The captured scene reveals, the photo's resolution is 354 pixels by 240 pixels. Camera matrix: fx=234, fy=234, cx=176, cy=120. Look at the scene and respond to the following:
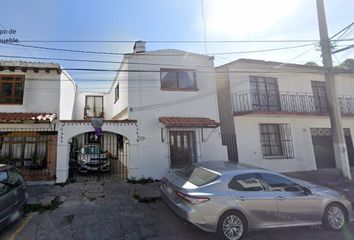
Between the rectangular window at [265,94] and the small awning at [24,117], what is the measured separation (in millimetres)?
10262

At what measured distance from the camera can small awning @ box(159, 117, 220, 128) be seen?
1059 cm

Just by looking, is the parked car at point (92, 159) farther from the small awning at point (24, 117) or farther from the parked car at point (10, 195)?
the parked car at point (10, 195)

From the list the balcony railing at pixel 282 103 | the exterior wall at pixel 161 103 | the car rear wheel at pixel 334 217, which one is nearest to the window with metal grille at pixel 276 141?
the balcony railing at pixel 282 103

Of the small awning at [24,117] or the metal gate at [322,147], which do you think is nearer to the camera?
the small awning at [24,117]

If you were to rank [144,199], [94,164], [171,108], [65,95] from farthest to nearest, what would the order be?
[65,95] → [94,164] → [171,108] → [144,199]

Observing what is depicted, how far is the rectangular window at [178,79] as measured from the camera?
1202 centimetres

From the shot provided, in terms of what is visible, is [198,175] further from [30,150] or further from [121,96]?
[121,96]

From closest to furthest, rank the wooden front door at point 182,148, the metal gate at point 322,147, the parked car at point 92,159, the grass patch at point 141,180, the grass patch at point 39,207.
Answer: the grass patch at point 39,207 < the grass patch at point 141,180 < the wooden front door at point 182,148 < the parked car at point 92,159 < the metal gate at point 322,147

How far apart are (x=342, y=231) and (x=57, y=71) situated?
39.3ft

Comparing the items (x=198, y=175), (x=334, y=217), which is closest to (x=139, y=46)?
(x=198, y=175)

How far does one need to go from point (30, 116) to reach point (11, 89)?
2090 mm

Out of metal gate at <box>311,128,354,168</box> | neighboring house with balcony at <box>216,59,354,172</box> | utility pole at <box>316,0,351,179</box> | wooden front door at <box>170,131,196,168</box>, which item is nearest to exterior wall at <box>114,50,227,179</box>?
wooden front door at <box>170,131,196,168</box>

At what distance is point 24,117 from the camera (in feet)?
31.6

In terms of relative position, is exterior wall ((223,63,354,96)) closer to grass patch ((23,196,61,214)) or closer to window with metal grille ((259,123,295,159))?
window with metal grille ((259,123,295,159))
